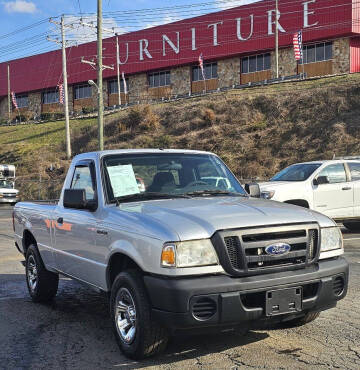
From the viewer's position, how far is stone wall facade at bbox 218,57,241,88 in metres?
52.3

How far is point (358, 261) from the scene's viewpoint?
28.5 ft

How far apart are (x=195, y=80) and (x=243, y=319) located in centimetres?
5368

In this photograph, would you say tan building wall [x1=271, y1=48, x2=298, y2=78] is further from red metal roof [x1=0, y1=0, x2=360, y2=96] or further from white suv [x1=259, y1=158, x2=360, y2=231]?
white suv [x1=259, y1=158, x2=360, y2=231]

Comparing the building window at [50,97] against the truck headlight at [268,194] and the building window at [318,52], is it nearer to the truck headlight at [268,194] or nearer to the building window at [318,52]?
the building window at [318,52]

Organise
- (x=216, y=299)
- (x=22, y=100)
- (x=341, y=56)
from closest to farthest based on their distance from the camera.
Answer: (x=216, y=299) → (x=341, y=56) → (x=22, y=100)

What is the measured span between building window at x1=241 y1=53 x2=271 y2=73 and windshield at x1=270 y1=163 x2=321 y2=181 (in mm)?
39471

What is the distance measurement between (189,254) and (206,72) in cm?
5291

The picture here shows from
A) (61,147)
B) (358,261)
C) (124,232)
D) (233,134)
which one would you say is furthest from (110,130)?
(124,232)

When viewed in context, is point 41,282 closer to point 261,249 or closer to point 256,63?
point 261,249

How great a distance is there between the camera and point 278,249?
4004 millimetres

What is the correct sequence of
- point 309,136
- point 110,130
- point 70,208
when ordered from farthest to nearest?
point 110,130 < point 309,136 < point 70,208

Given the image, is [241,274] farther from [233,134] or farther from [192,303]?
[233,134]

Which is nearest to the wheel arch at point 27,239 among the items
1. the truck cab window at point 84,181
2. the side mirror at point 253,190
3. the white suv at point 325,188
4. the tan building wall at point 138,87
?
the truck cab window at point 84,181

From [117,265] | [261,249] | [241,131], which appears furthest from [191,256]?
[241,131]
